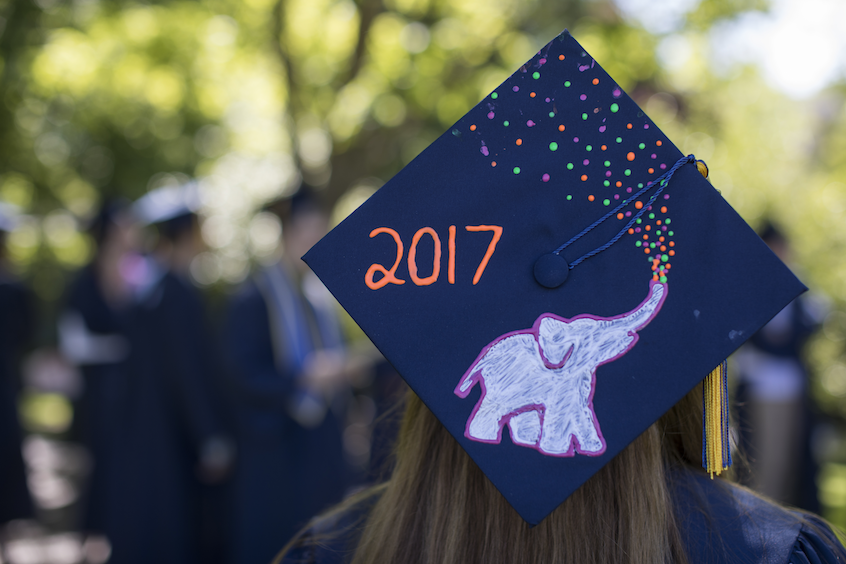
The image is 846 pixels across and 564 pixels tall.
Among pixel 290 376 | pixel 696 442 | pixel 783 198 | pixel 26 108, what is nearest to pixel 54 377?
pixel 290 376

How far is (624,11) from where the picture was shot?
6121 mm

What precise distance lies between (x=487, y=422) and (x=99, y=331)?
3963 millimetres

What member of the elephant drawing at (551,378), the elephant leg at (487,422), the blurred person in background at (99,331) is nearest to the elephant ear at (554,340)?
the elephant drawing at (551,378)

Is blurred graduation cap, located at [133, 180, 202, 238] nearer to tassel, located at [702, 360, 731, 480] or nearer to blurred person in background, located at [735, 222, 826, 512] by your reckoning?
tassel, located at [702, 360, 731, 480]

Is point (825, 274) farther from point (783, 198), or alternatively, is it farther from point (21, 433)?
point (21, 433)

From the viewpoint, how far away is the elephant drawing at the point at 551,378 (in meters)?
0.93

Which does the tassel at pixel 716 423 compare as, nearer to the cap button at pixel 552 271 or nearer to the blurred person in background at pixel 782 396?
the cap button at pixel 552 271

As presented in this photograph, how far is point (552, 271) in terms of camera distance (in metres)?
0.98

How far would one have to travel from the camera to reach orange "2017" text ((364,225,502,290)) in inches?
39.6

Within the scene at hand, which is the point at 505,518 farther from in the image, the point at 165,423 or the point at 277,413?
the point at 165,423

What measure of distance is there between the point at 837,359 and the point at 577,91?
7812 millimetres

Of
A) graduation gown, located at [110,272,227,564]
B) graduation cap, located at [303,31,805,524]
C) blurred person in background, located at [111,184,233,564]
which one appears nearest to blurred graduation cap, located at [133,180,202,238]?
blurred person in background, located at [111,184,233,564]

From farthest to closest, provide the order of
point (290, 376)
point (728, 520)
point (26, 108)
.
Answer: point (26, 108) → point (290, 376) → point (728, 520)

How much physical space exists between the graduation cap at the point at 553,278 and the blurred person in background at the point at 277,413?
84.1 inches
